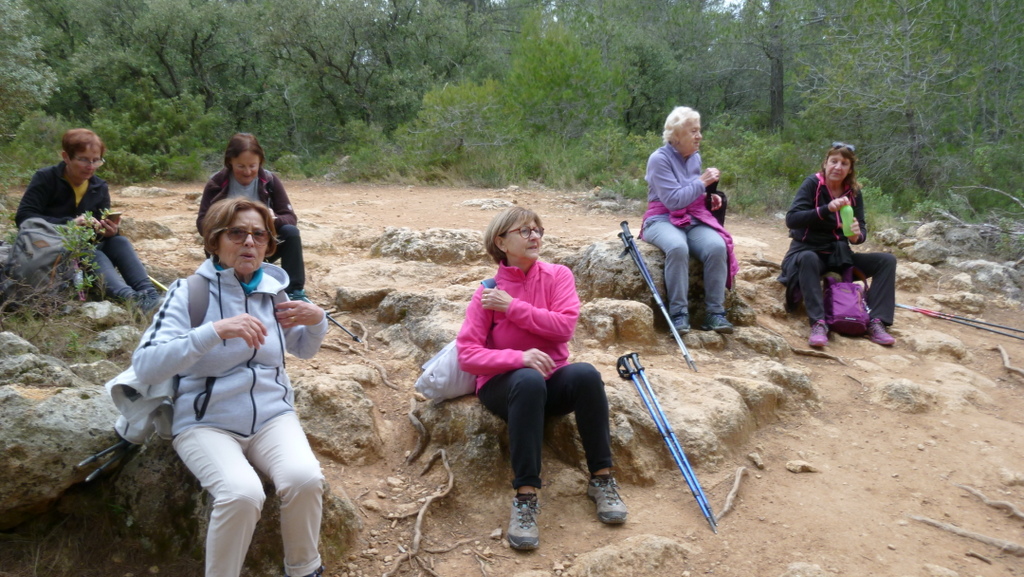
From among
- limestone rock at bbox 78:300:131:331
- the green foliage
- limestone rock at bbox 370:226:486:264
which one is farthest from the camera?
the green foliage

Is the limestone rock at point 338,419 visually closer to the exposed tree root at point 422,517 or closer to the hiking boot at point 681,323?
the exposed tree root at point 422,517

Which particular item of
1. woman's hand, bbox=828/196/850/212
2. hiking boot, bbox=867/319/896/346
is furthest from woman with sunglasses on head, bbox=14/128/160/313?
hiking boot, bbox=867/319/896/346

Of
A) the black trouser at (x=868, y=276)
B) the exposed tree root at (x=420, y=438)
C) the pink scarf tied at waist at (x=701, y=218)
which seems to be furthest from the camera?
the black trouser at (x=868, y=276)

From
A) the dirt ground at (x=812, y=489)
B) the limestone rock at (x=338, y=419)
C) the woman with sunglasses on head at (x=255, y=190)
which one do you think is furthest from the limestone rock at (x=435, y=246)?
the limestone rock at (x=338, y=419)

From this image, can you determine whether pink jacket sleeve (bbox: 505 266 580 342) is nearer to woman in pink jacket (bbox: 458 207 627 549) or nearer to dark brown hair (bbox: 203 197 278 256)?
woman in pink jacket (bbox: 458 207 627 549)

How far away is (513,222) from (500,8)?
17.8 metres

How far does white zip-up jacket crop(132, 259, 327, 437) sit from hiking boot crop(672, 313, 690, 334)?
9.10ft

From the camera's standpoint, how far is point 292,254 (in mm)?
4336

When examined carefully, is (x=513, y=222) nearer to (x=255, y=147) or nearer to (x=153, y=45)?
(x=255, y=147)

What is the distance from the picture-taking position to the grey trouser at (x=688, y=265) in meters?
4.59

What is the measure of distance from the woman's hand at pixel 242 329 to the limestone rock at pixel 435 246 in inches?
128

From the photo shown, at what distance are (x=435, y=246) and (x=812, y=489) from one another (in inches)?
129

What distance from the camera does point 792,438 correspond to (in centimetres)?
364

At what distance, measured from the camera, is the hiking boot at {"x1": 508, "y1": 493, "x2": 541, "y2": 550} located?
8.63ft
